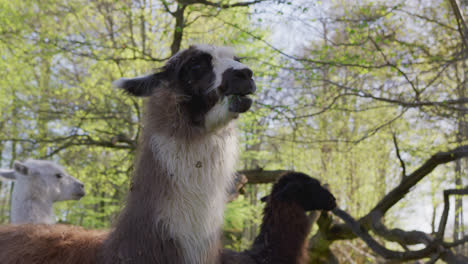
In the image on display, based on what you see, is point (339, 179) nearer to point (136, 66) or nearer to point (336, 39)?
point (336, 39)

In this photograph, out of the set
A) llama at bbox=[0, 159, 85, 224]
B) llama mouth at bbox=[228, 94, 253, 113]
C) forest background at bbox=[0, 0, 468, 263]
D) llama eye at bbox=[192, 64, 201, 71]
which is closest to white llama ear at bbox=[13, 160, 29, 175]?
llama at bbox=[0, 159, 85, 224]

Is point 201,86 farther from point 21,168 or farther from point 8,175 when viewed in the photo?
point 8,175


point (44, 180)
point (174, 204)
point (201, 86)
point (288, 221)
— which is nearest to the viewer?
point (174, 204)

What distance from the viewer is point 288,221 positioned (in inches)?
192

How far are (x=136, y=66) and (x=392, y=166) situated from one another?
794 cm

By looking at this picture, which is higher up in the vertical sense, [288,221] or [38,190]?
[38,190]

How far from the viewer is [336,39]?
27.7 ft

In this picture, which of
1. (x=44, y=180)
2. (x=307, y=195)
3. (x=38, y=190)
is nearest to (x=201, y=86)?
(x=307, y=195)

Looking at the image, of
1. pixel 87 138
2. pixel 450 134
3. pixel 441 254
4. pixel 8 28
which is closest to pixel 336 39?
pixel 450 134

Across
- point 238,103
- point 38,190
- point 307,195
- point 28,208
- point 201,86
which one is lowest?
point 28,208

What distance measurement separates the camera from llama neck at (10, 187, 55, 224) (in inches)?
221

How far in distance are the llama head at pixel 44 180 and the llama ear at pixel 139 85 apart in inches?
167

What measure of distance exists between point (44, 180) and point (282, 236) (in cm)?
404

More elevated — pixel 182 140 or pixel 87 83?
pixel 87 83
